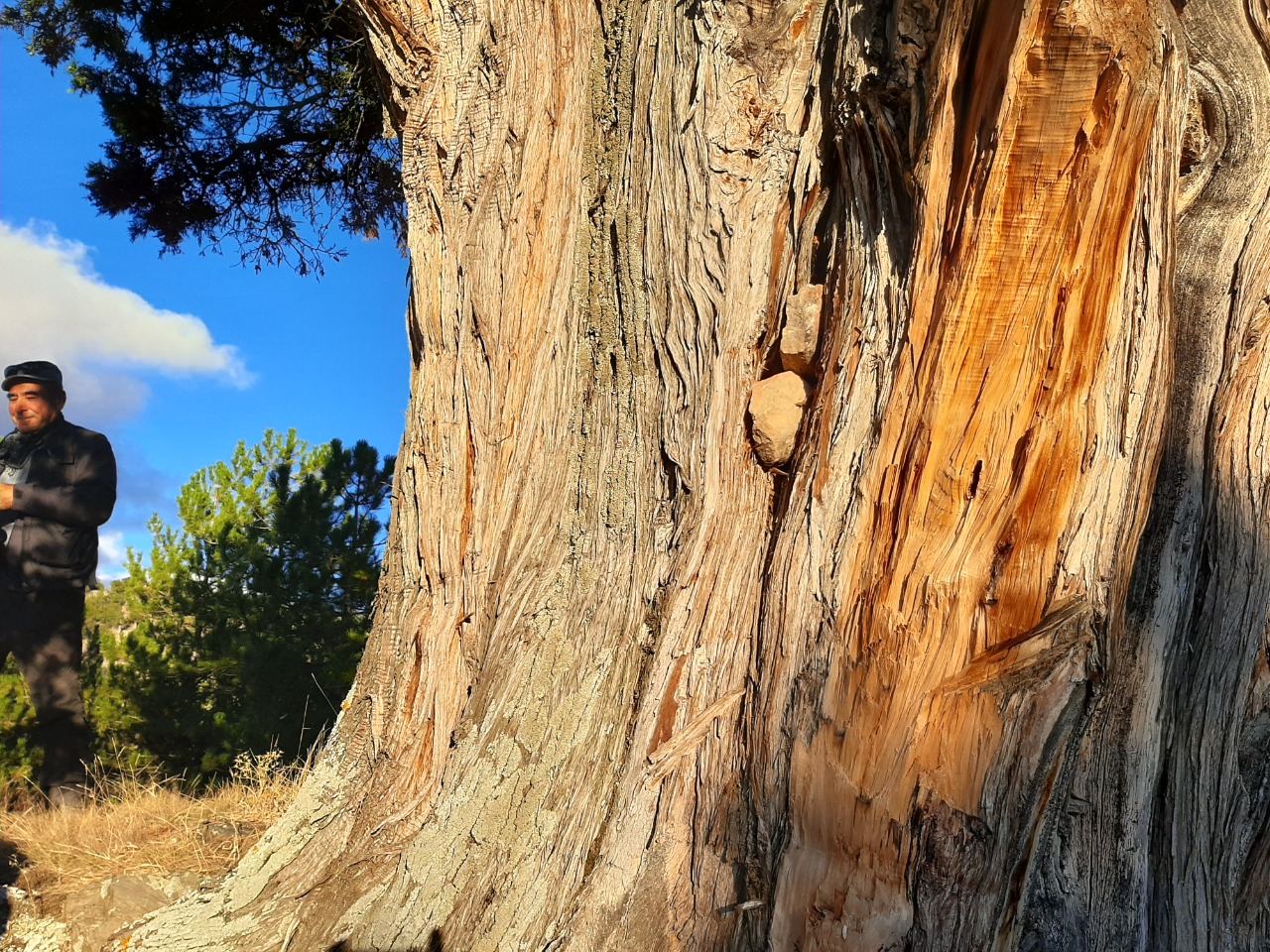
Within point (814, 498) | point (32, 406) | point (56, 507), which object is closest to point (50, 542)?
point (56, 507)

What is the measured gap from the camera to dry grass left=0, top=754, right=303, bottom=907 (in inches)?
148

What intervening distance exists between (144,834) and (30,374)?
316 cm

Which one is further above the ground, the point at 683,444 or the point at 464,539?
the point at 683,444

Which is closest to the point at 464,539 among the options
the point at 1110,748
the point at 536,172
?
the point at 536,172

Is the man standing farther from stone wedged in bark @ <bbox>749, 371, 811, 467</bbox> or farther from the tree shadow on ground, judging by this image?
stone wedged in bark @ <bbox>749, 371, 811, 467</bbox>

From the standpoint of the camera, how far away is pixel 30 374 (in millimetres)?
5910

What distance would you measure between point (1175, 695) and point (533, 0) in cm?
284

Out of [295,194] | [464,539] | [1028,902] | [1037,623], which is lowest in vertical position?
[1028,902]

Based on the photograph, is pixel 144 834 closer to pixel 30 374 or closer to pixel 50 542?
pixel 50 542

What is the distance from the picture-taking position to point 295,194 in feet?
23.0

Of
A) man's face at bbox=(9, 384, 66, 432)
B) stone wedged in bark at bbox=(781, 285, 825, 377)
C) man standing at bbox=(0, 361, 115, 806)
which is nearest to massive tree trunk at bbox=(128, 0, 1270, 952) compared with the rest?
stone wedged in bark at bbox=(781, 285, 825, 377)

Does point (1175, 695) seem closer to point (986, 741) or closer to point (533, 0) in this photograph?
point (986, 741)

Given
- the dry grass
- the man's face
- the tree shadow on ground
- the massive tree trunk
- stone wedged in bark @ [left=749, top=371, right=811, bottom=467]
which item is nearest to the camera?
the massive tree trunk

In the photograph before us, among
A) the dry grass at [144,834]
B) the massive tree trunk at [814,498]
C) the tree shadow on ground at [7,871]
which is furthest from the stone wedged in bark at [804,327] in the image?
the tree shadow on ground at [7,871]
